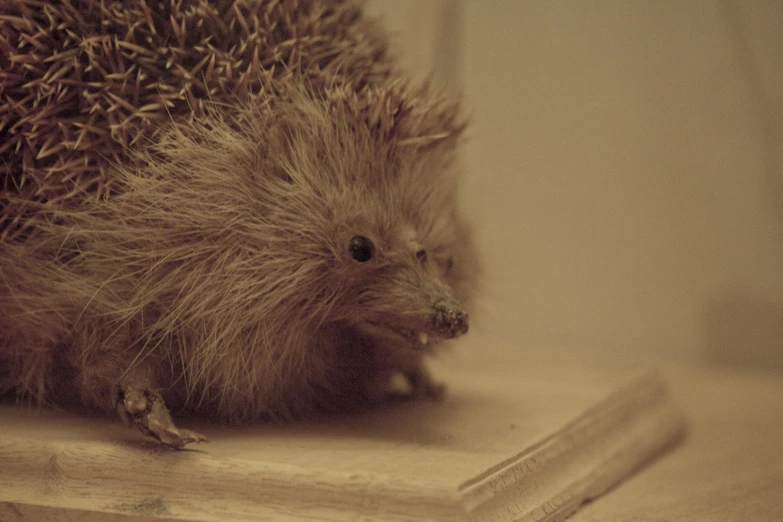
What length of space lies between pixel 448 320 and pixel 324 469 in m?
0.29

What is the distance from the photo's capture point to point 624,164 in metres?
2.12

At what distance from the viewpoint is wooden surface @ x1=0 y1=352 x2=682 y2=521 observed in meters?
1.09

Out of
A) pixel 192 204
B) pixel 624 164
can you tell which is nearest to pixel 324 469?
pixel 192 204

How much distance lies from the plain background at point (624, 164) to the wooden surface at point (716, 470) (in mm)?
305

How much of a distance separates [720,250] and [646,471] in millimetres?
814

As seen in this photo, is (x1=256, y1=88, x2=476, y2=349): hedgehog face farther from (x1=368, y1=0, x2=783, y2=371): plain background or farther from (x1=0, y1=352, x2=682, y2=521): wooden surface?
(x1=368, y1=0, x2=783, y2=371): plain background

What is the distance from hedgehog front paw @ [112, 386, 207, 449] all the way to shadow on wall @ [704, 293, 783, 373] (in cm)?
166

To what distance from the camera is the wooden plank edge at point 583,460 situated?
115 cm

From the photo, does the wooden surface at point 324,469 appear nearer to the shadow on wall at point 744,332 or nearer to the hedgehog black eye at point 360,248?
the hedgehog black eye at point 360,248

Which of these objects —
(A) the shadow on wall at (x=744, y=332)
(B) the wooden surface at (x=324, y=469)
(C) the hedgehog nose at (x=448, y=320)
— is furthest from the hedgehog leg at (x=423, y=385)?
(A) the shadow on wall at (x=744, y=332)

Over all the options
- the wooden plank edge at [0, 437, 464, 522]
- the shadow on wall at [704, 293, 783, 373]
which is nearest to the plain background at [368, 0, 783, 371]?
the shadow on wall at [704, 293, 783, 373]

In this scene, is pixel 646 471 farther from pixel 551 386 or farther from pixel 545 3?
pixel 545 3

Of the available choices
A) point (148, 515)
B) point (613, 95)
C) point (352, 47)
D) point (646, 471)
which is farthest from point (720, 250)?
point (148, 515)

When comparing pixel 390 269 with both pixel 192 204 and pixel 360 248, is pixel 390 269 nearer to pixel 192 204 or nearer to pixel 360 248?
pixel 360 248
